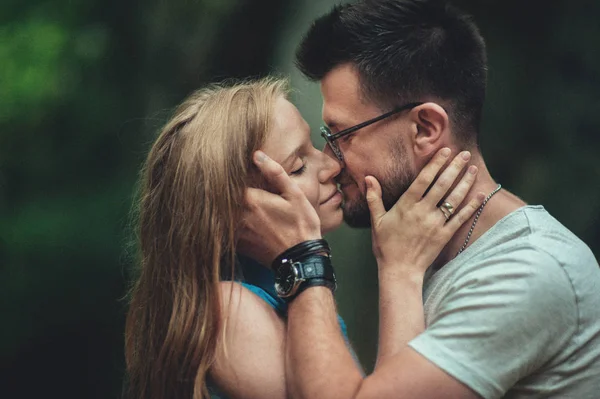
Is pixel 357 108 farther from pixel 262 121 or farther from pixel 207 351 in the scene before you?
pixel 207 351

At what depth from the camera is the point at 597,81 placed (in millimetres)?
3242

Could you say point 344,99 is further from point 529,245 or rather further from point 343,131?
point 529,245

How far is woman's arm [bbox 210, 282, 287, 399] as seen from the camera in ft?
5.82

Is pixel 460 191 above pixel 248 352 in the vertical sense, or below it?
above

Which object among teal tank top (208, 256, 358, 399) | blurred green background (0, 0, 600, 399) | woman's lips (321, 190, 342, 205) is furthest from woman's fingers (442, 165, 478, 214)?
blurred green background (0, 0, 600, 399)

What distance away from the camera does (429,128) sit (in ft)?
6.56

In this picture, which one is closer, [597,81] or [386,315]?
[386,315]

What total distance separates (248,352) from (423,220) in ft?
1.95

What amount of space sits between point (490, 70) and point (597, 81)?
49cm

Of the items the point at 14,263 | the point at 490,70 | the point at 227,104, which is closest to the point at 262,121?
the point at 227,104

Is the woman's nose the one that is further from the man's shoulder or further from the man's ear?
the man's shoulder

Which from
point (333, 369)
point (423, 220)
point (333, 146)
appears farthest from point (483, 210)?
point (333, 369)

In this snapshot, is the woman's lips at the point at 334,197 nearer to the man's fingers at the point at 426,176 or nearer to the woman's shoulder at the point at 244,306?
the man's fingers at the point at 426,176

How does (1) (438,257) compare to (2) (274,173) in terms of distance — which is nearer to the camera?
(2) (274,173)
